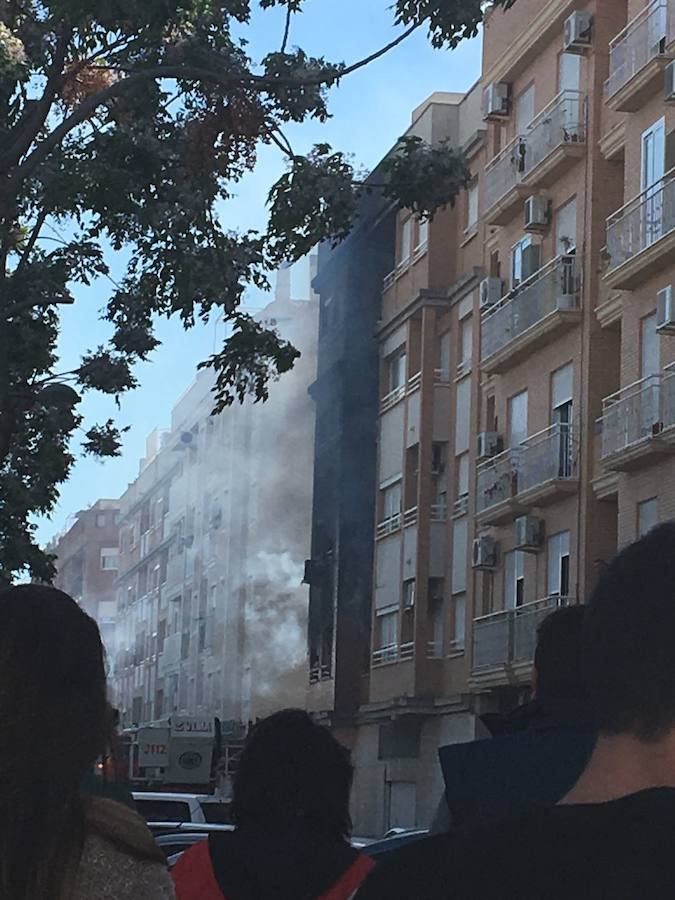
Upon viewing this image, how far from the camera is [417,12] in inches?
460

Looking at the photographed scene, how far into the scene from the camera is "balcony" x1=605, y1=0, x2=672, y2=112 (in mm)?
30016

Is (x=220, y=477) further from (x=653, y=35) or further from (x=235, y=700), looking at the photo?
(x=653, y=35)

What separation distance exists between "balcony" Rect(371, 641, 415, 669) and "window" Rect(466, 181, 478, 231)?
30.3ft

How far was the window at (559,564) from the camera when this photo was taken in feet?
110

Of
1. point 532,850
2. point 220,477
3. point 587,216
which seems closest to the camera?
point 532,850

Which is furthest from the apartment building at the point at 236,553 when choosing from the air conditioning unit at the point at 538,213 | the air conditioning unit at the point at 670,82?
the air conditioning unit at the point at 670,82

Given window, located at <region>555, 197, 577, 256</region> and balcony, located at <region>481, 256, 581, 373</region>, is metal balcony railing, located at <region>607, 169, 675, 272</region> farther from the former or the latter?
window, located at <region>555, 197, 577, 256</region>

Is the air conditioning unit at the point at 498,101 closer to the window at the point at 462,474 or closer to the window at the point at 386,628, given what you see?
the window at the point at 462,474

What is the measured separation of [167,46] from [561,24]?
23254 mm

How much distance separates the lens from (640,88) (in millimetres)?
30656

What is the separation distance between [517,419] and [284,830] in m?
32.4

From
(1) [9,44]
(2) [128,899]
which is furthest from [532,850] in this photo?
(1) [9,44]

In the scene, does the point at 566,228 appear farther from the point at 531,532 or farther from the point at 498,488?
the point at 531,532

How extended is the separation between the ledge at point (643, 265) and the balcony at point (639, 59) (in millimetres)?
2734
